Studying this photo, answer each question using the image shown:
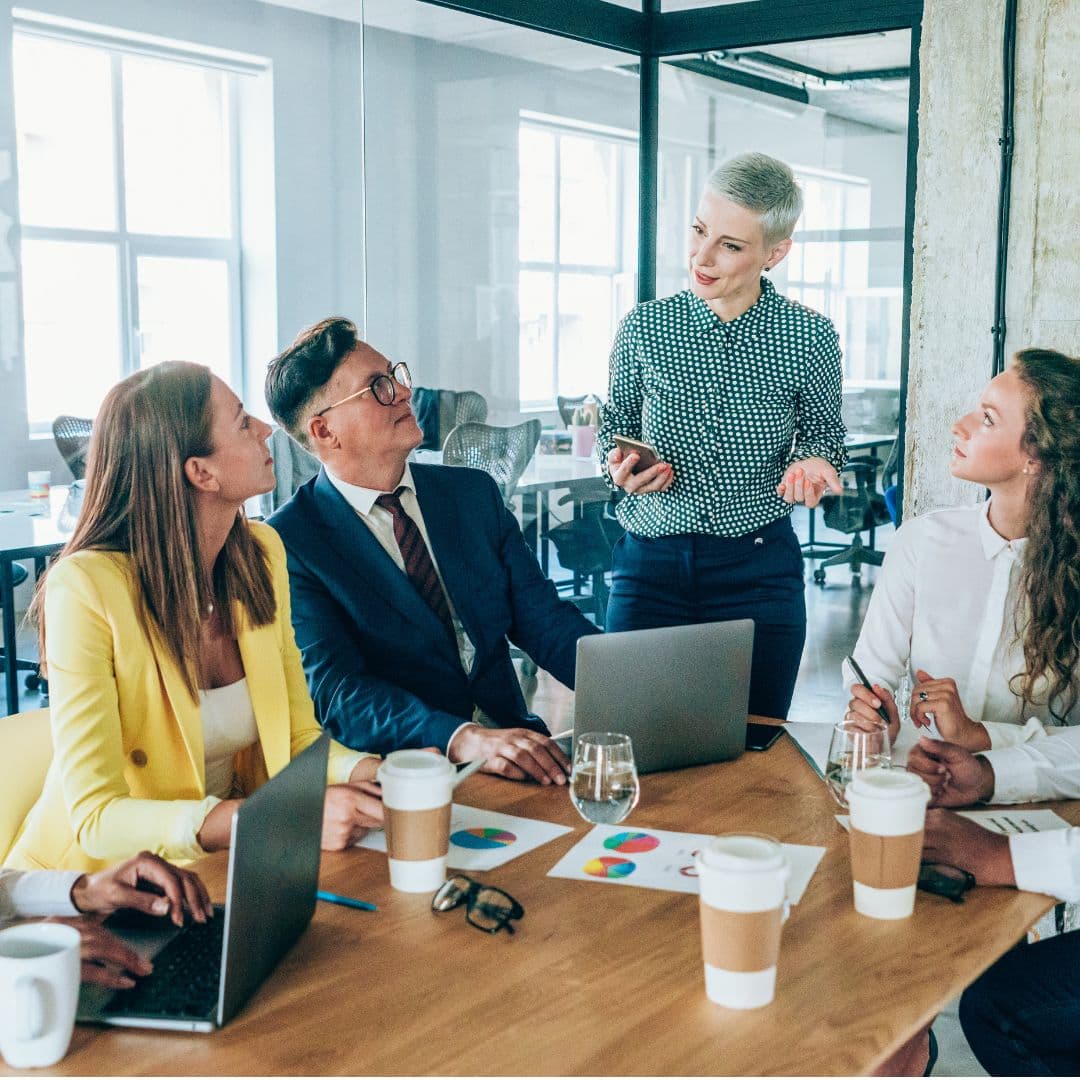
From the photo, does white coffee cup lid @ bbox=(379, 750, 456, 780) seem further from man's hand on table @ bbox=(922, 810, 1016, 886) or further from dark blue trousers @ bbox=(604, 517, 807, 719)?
dark blue trousers @ bbox=(604, 517, 807, 719)

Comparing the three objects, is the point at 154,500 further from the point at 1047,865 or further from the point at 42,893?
the point at 1047,865

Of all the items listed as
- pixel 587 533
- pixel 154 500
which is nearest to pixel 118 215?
pixel 587 533

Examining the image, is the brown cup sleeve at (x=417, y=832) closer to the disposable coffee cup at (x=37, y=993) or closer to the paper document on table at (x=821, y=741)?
the disposable coffee cup at (x=37, y=993)

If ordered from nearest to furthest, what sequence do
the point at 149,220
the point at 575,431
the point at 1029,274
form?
the point at 1029,274 < the point at 149,220 < the point at 575,431

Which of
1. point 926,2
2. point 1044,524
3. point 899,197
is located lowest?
point 1044,524

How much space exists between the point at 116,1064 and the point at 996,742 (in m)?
1.40

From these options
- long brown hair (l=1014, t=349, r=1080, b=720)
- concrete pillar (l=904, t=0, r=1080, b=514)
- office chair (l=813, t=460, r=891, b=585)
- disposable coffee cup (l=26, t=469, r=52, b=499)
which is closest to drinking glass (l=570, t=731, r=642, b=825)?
long brown hair (l=1014, t=349, r=1080, b=720)

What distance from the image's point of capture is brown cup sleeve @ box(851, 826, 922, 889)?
147 cm

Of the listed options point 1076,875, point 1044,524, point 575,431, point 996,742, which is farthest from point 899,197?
point 1076,875

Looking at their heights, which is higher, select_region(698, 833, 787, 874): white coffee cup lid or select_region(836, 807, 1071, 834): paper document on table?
select_region(698, 833, 787, 874): white coffee cup lid

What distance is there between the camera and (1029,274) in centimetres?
348

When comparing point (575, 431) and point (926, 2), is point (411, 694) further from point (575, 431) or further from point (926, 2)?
point (575, 431)

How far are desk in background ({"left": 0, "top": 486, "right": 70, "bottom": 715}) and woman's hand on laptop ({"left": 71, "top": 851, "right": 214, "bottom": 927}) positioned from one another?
8.71 feet

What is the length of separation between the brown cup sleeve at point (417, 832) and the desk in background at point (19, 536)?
2735mm
